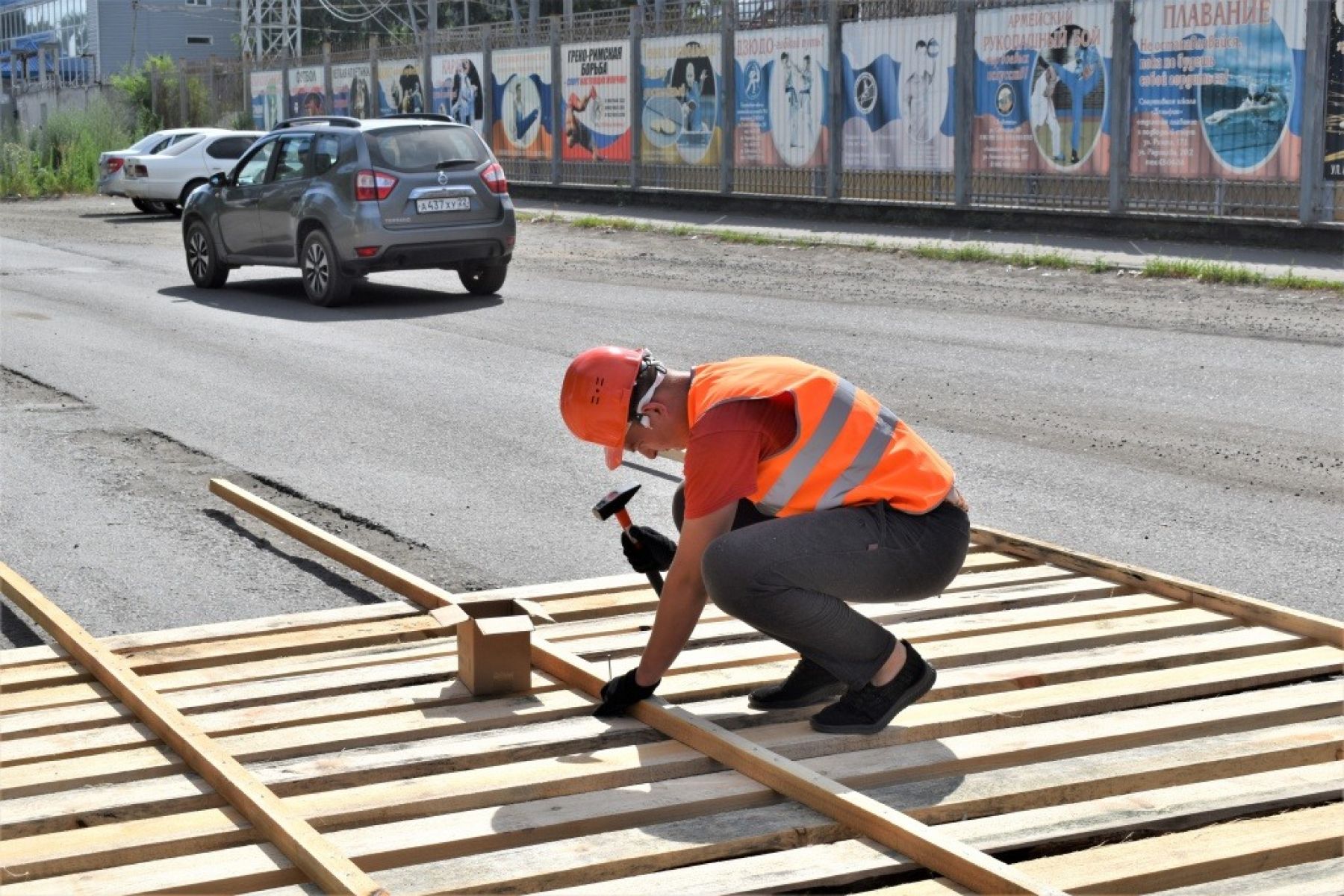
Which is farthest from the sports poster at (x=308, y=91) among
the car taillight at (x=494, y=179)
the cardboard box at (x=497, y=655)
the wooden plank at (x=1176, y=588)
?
the cardboard box at (x=497, y=655)

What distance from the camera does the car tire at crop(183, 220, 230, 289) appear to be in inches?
741

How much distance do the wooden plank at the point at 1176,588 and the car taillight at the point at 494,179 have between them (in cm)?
1091

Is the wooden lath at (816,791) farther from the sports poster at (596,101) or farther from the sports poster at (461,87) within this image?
the sports poster at (461,87)

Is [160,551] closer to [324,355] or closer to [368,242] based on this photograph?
[324,355]

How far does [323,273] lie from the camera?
1708 centimetres

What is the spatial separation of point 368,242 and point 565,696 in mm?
12078

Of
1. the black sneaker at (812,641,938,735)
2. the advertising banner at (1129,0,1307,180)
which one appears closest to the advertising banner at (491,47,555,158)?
the advertising banner at (1129,0,1307,180)

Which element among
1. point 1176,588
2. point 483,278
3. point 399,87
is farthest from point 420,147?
point 399,87

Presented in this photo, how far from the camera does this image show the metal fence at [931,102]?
1978cm

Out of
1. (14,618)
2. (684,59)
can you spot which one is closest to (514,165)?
(684,59)

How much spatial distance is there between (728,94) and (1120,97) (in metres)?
8.11

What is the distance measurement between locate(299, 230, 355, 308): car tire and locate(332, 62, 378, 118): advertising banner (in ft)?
74.2

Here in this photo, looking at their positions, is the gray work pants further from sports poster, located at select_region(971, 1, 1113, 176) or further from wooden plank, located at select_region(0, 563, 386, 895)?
sports poster, located at select_region(971, 1, 1113, 176)

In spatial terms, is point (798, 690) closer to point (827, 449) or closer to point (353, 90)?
point (827, 449)
